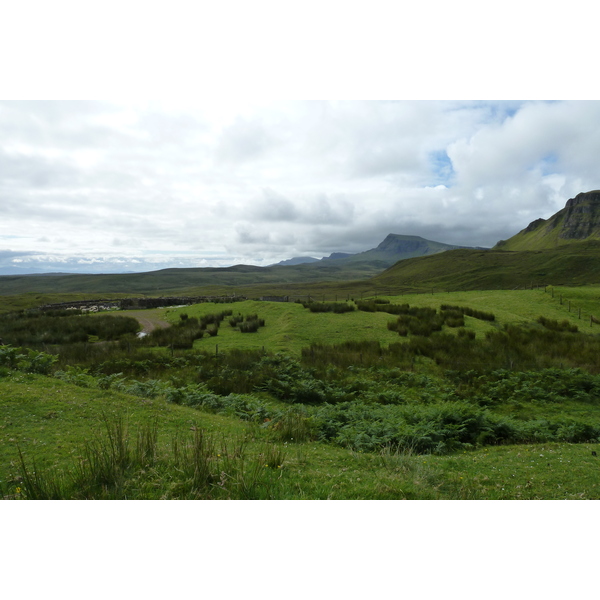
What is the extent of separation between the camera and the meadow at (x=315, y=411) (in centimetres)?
434

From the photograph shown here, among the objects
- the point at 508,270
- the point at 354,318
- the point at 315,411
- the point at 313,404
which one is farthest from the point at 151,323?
the point at 508,270

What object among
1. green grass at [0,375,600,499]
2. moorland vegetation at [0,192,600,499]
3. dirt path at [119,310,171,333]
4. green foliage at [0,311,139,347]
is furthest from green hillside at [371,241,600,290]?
green grass at [0,375,600,499]

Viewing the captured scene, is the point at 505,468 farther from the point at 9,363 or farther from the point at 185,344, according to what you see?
the point at 185,344

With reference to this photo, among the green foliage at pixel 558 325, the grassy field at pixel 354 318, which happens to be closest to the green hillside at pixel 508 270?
the grassy field at pixel 354 318

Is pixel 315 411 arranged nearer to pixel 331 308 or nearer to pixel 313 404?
pixel 313 404

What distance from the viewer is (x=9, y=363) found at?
10.4 m

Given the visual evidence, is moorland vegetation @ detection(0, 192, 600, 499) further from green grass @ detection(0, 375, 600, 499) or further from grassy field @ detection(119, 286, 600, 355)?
grassy field @ detection(119, 286, 600, 355)

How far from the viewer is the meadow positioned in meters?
4.34

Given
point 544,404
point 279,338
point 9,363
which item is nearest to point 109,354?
point 9,363

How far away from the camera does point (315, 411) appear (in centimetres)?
1036

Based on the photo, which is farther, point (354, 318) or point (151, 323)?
point (151, 323)

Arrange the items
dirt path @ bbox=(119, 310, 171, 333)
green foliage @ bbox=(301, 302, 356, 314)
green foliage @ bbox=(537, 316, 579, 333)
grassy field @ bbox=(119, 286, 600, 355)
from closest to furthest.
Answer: grassy field @ bbox=(119, 286, 600, 355)
green foliage @ bbox=(537, 316, 579, 333)
green foliage @ bbox=(301, 302, 356, 314)
dirt path @ bbox=(119, 310, 171, 333)

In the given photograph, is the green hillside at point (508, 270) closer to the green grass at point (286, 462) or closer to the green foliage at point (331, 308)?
the green foliage at point (331, 308)

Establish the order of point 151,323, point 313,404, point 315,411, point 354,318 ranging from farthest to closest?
1. point 151,323
2. point 354,318
3. point 313,404
4. point 315,411
